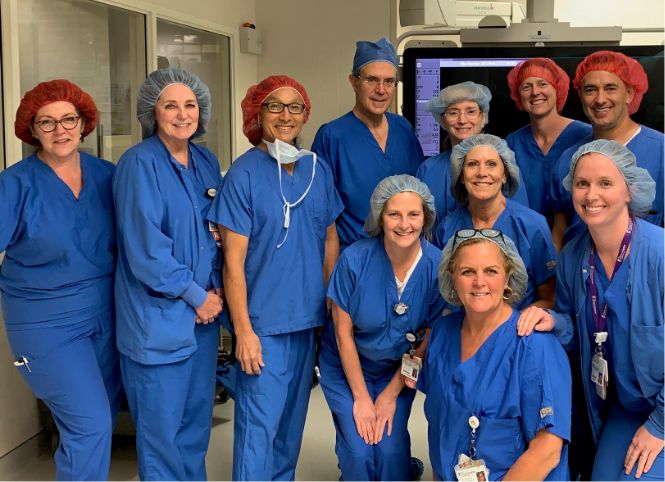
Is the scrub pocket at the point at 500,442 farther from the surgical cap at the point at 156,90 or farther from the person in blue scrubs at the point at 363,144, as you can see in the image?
the surgical cap at the point at 156,90

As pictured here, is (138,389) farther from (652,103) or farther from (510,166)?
(652,103)

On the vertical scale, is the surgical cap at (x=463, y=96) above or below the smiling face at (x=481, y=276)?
above

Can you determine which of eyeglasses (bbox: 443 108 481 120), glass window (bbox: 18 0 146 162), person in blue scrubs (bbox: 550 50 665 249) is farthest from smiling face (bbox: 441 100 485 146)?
glass window (bbox: 18 0 146 162)

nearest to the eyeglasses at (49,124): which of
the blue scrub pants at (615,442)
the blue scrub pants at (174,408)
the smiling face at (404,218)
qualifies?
the blue scrub pants at (174,408)

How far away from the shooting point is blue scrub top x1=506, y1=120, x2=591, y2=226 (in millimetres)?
2688

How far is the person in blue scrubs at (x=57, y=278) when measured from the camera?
7.06 feet

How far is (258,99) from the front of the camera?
237 cm

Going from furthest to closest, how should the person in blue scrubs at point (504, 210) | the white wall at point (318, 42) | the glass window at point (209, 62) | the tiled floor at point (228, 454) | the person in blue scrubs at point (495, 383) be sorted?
the white wall at point (318, 42), the glass window at point (209, 62), the tiled floor at point (228, 454), the person in blue scrubs at point (504, 210), the person in blue scrubs at point (495, 383)

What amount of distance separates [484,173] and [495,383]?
65 centimetres

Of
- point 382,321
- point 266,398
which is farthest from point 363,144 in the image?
point 266,398

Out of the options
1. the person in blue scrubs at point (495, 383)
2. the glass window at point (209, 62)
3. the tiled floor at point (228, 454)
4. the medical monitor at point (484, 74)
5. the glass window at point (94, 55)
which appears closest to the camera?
the person in blue scrubs at point (495, 383)

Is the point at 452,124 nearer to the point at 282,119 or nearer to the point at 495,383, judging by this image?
the point at 282,119

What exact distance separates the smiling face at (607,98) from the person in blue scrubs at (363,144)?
71cm

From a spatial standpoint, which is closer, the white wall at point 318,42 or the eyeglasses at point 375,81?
the eyeglasses at point 375,81
